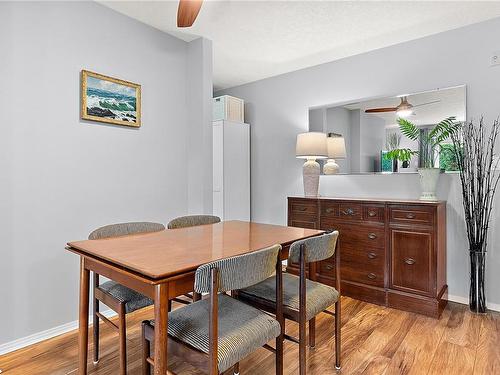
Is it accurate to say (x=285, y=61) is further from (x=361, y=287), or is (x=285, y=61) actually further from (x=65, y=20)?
(x=361, y=287)

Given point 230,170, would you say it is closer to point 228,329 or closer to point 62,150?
point 62,150

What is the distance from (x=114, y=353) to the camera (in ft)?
6.77

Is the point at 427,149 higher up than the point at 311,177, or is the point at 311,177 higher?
the point at 427,149

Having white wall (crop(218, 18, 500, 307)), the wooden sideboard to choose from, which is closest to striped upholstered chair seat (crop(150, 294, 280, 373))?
the wooden sideboard

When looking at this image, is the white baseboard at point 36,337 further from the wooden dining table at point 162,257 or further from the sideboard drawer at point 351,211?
the sideboard drawer at point 351,211

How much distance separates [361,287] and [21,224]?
2764 millimetres

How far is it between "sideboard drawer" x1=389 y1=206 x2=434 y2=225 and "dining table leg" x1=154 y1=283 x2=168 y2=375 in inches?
88.4

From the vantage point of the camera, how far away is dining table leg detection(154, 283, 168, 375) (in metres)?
1.17

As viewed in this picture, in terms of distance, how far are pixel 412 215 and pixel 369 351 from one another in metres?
1.19

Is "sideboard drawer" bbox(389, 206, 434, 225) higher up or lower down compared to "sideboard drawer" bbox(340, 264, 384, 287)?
higher up

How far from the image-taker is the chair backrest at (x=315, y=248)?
160 cm

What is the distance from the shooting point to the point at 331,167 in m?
3.61

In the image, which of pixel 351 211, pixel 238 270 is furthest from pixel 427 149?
pixel 238 270

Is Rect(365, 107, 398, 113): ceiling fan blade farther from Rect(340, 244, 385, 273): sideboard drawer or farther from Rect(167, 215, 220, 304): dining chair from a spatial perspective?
Rect(167, 215, 220, 304): dining chair
